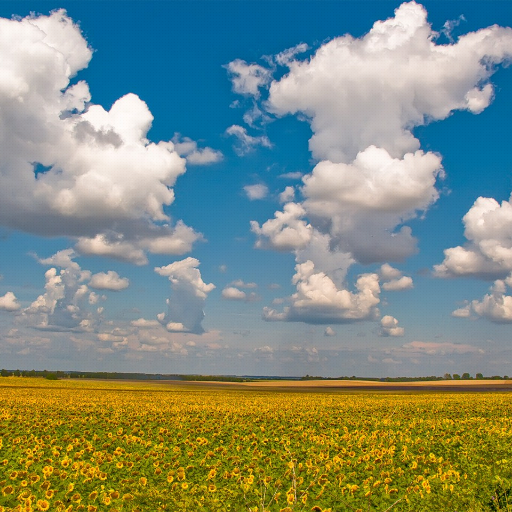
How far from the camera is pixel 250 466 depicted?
13.3 m

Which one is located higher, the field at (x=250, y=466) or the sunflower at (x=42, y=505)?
the sunflower at (x=42, y=505)

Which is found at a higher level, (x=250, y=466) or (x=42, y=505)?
(x=42, y=505)

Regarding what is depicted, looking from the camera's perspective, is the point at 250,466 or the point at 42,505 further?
the point at 250,466

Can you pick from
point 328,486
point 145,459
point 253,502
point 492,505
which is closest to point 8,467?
point 145,459

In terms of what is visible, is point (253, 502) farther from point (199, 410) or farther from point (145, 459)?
point (199, 410)

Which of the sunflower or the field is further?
the field

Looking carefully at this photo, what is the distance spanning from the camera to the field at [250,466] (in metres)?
10.2

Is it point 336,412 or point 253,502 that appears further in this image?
point 336,412

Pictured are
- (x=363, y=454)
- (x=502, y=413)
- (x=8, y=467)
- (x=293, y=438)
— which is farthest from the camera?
(x=502, y=413)

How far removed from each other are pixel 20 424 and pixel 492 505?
1789 cm

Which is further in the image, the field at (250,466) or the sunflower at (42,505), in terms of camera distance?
the field at (250,466)

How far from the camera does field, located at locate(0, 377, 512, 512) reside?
10234mm

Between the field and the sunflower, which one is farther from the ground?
the sunflower

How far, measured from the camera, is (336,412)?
91.6 ft
